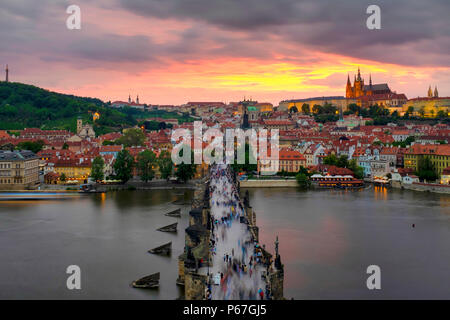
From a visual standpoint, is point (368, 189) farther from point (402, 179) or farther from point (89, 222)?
point (89, 222)

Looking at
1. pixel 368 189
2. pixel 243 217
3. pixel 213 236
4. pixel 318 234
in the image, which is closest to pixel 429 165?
pixel 368 189

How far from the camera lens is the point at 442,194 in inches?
902

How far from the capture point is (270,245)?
40.9ft

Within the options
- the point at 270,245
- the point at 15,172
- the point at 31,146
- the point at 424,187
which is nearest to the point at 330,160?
the point at 424,187

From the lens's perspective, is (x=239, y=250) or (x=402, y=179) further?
(x=402, y=179)

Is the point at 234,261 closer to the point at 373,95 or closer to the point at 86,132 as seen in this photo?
the point at 86,132

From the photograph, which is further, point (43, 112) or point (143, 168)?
point (43, 112)

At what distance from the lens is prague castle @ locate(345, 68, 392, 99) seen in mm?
70231

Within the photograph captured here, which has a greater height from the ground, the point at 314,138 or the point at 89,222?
the point at 314,138

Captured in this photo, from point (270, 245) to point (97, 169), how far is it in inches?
599

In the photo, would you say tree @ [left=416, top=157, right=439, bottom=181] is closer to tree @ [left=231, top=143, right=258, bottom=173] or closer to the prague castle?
tree @ [left=231, top=143, right=258, bottom=173]

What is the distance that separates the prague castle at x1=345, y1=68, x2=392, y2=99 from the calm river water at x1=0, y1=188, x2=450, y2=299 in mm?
51457

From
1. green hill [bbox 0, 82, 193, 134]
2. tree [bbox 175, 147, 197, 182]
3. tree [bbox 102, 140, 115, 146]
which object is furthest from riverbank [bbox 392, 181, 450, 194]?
green hill [bbox 0, 82, 193, 134]

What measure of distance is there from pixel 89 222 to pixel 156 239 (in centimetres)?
348
